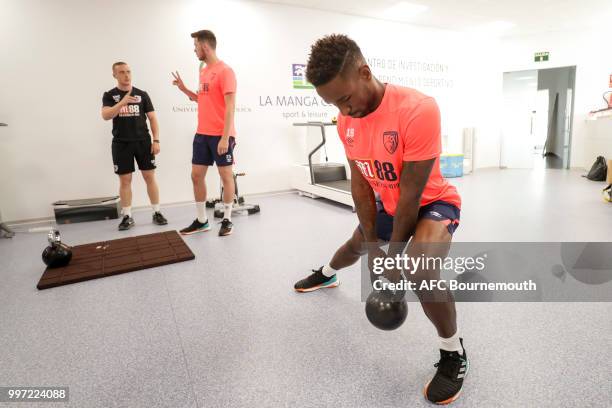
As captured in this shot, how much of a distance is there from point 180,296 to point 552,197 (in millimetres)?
4534

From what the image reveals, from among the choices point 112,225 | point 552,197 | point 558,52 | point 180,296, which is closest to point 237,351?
point 180,296

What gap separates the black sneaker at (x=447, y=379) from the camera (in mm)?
1270

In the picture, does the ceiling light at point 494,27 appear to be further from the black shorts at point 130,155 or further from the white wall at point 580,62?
the black shorts at point 130,155

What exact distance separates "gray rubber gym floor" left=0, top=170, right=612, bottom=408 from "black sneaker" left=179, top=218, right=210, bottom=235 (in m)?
0.70

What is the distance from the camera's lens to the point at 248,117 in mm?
5121

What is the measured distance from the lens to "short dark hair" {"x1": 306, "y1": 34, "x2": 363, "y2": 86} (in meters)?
1.11

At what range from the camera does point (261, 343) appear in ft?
5.48

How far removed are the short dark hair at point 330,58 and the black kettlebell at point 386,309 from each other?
0.75 metres

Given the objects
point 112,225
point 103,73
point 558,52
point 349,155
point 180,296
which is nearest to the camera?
point 349,155

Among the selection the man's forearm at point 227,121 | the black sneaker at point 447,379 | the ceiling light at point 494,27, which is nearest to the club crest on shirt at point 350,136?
the black sneaker at point 447,379

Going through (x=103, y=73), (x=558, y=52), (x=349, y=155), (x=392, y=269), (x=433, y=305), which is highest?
(x=558, y=52)

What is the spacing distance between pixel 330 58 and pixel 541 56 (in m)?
7.98

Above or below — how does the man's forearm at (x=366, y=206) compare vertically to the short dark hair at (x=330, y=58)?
below

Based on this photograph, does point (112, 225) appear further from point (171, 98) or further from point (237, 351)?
point (237, 351)
